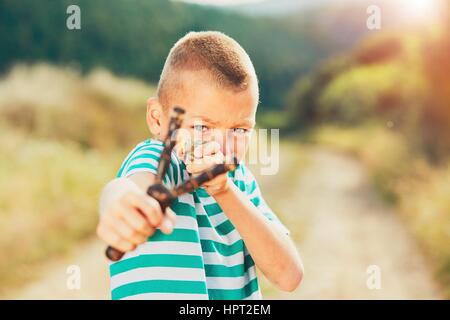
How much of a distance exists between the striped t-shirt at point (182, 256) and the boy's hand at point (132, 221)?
0.38 meters

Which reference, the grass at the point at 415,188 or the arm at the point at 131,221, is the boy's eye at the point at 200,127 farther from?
the grass at the point at 415,188

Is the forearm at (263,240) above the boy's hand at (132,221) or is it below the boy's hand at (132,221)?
below

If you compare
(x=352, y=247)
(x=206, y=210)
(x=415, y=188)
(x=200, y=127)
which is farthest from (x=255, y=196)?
(x=415, y=188)

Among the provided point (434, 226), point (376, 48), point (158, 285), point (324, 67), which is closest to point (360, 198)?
point (434, 226)

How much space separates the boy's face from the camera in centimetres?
146

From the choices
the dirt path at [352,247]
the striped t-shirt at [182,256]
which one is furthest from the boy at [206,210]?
the dirt path at [352,247]

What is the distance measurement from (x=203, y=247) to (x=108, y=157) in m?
7.41

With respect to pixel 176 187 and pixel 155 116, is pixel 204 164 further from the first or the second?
pixel 155 116

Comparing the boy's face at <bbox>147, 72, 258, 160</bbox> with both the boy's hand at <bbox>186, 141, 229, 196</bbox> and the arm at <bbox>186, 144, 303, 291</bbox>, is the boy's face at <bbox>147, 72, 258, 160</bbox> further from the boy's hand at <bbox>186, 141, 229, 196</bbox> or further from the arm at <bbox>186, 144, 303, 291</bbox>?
the boy's hand at <bbox>186, 141, 229, 196</bbox>

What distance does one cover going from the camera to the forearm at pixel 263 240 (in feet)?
4.45

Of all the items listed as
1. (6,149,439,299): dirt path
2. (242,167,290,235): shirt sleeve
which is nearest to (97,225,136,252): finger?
(242,167,290,235): shirt sleeve

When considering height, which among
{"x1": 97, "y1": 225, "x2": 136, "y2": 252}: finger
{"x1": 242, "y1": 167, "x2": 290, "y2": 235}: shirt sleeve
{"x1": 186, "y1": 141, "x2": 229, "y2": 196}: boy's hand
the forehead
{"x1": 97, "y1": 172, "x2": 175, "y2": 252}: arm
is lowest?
{"x1": 242, "y1": 167, "x2": 290, "y2": 235}: shirt sleeve

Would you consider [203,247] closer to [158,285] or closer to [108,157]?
[158,285]

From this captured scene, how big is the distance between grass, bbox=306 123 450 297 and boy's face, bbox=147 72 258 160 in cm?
429
